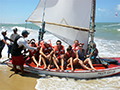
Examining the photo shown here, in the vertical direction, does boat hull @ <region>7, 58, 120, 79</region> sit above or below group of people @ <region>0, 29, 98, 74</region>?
below

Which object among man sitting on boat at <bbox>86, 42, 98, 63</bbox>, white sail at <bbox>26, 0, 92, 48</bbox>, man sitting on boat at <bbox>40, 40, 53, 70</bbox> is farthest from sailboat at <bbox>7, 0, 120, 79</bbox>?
man sitting on boat at <bbox>40, 40, 53, 70</bbox>

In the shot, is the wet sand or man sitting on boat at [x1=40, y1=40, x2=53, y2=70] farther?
man sitting on boat at [x1=40, y1=40, x2=53, y2=70]

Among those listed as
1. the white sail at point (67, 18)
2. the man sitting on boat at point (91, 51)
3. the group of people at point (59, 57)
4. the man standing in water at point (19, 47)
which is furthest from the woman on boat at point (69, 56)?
the man standing in water at point (19, 47)

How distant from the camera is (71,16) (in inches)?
192

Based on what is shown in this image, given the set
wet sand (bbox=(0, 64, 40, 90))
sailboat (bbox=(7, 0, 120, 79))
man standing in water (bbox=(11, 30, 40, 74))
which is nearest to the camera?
wet sand (bbox=(0, 64, 40, 90))

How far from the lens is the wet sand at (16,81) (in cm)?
379

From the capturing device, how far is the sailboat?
4406 mm

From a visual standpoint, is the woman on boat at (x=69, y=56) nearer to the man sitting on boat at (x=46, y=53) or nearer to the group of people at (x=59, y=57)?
the group of people at (x=59, y=57)

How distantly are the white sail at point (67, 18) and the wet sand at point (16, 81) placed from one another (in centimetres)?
207

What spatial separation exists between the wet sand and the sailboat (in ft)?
0.89

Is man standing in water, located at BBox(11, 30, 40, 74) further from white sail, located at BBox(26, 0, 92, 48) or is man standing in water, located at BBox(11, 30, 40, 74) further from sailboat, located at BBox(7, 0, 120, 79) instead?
white sail, located at BBox(26, 0, 92, 48)

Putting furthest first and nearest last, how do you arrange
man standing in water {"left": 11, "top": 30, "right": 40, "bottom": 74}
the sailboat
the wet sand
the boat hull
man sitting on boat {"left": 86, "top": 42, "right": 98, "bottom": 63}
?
man sitting on boat {"left": 86, "top": 42, "right": 98, "bottom": 63} → the sailboat → the boat hull → man standing in water {"left": 11, "top": 30, "right": 40, "bottom": 74} → the wet sand

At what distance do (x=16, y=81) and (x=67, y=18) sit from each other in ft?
9.65

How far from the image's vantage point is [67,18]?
16.2 ft
